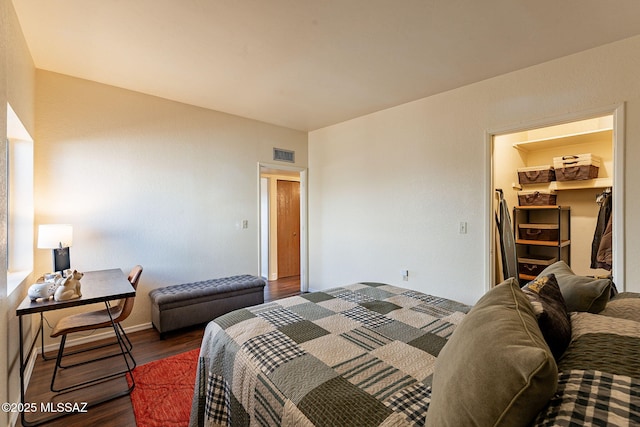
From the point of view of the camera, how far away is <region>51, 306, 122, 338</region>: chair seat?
2128 mm

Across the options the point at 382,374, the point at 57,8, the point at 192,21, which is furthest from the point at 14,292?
the point at 382,374

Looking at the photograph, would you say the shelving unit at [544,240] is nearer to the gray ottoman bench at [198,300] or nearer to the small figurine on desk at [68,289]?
the gray ottoman bench at [198,300]

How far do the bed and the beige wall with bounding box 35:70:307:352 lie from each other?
218 cm

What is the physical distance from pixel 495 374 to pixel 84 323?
9.07 feet

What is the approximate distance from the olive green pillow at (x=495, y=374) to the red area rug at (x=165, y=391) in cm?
180

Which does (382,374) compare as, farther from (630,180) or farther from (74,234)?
(74,234)

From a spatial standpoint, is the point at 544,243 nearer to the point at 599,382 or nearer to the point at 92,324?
the point at 599,382

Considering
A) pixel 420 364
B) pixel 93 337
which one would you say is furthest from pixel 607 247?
pixel 93 337

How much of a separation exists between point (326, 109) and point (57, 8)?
103 inches

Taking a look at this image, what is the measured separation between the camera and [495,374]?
0.65 metres

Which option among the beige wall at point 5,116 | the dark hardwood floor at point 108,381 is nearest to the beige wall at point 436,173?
the dark hardwood floor at point 108,381

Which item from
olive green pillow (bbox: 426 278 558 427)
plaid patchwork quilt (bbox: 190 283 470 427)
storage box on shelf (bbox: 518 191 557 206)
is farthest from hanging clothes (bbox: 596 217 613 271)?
olive green pillow (bbox: 426 278 558 427)

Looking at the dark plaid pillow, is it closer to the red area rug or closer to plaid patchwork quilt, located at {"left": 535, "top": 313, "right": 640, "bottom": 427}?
plaid patchwork quilt, located at {"left": 535, "top": 313, "right": 640, "bottom": 427}

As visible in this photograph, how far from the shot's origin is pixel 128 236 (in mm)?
3191
